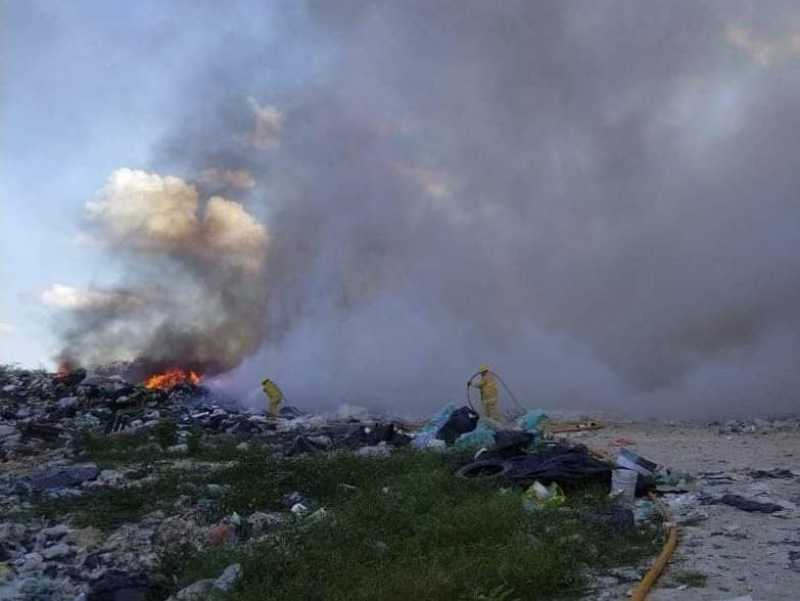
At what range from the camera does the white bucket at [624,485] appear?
605cm

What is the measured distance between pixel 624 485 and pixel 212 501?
3.49 meters

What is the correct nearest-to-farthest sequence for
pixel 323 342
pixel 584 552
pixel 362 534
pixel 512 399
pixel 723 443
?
pixel 584 552, pixel 362 534, pixel 723 443, pixel 512 399, pixel 323 342

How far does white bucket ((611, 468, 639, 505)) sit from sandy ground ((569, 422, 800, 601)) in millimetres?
335

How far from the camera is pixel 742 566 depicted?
417cm

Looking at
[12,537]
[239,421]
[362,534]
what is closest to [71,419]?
[239,421]

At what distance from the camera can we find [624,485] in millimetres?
6148

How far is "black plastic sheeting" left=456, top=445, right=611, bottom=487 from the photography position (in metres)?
6.41

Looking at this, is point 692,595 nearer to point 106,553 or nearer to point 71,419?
point 106,553

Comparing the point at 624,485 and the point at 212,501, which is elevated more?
the point at 212,501

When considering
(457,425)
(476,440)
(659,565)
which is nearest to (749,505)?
(659,565)

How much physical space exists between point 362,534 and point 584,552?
135 centimetres

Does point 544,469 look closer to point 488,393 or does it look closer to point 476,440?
point 476,440

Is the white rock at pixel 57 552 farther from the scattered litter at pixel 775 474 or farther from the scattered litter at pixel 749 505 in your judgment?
the scattered litter at pixel 775 474

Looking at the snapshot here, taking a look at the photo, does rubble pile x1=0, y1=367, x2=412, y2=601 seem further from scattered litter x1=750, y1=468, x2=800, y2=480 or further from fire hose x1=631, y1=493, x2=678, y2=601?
scattered litter x1=750, y1=468, x2=800, y2=480
